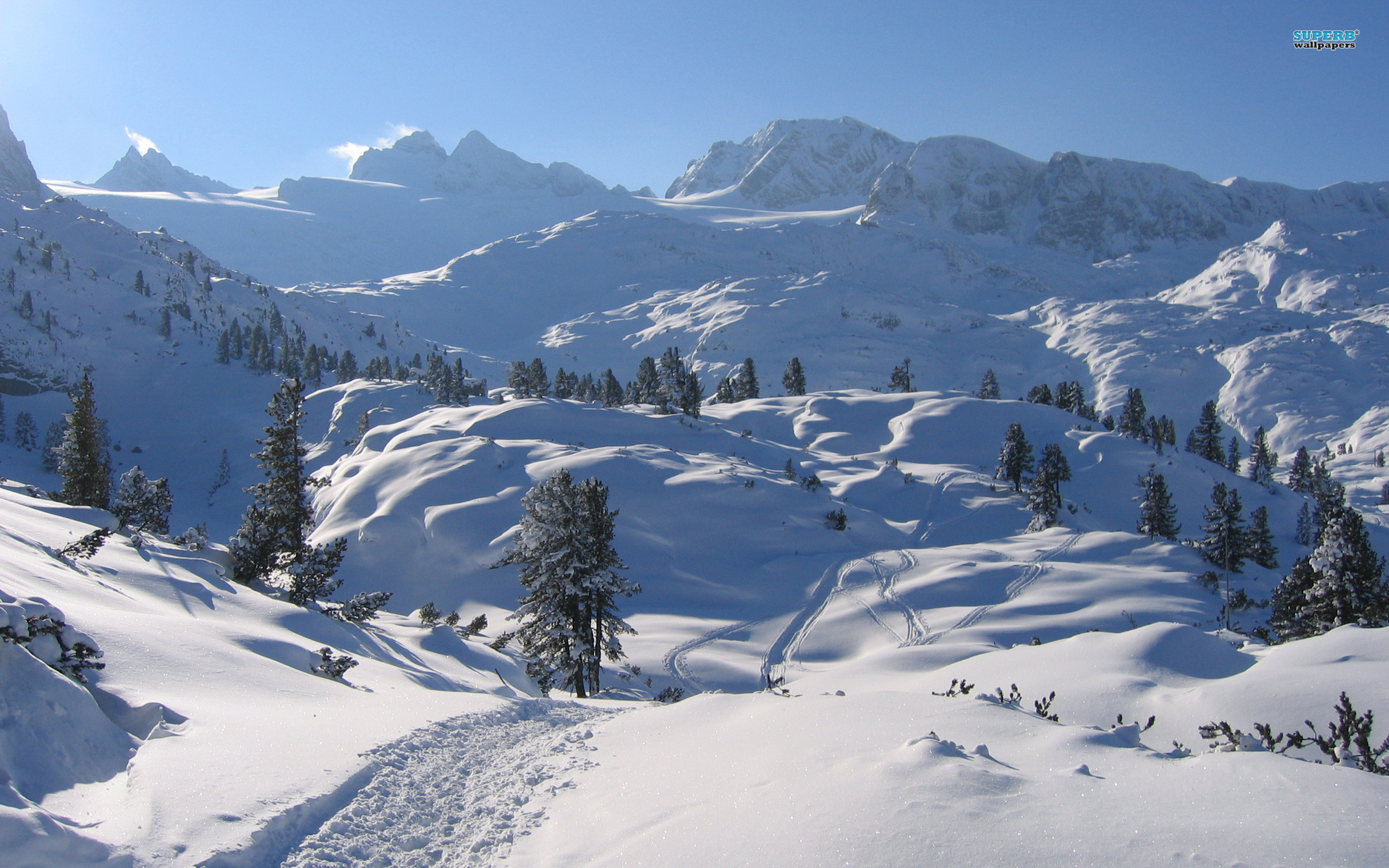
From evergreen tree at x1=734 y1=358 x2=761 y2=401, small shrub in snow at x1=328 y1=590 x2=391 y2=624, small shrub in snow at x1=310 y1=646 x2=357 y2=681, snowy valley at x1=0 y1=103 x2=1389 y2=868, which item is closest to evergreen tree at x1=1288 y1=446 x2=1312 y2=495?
snowy valley at x1=0 y1=103 x2=1389 y2=868

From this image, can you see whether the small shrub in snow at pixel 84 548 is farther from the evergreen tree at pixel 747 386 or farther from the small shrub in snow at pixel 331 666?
the evergreen tree at pixel 747 386

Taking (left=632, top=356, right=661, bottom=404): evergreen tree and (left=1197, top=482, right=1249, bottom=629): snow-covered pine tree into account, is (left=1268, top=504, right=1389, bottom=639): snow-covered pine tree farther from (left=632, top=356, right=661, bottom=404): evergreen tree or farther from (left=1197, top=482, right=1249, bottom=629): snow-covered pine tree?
(left=632, top=356, right=661, bottom=404): evergreen tree

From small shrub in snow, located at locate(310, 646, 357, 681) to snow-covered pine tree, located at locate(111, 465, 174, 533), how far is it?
428 inches

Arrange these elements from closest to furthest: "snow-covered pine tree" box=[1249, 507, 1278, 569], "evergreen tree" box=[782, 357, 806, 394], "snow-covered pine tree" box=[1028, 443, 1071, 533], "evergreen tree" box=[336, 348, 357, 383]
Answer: "snow-covered pine tree" box=[1028, 443, 1071, 533], "snow-covered pine tree" box=[1249, 507, 1278, 569], "evergreen tree" box=[782, 357, 806, 394], "evergreen tree" box=[336, 348, 357, 383]

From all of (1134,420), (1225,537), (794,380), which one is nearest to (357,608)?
(1225,537)

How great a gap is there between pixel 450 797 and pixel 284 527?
62.7 feet

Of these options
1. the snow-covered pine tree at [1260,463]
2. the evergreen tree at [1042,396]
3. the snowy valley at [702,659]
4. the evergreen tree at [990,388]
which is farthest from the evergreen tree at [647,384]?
the snow-covered pine tree at [1260,463]

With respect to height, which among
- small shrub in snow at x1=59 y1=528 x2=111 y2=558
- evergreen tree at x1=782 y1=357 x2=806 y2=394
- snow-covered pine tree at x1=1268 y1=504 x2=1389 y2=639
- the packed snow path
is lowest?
snow-covered pine tree at x1=1268 y1=504 x2=1389 y2=639

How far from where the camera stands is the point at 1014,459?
6222cm

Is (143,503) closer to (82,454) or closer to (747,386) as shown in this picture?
(82,454)

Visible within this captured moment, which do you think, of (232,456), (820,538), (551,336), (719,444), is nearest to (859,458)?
(719,444)

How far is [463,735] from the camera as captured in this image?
30.3 feet

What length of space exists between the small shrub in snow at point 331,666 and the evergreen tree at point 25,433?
4987 inches

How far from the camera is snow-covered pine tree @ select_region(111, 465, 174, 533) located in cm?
2283
